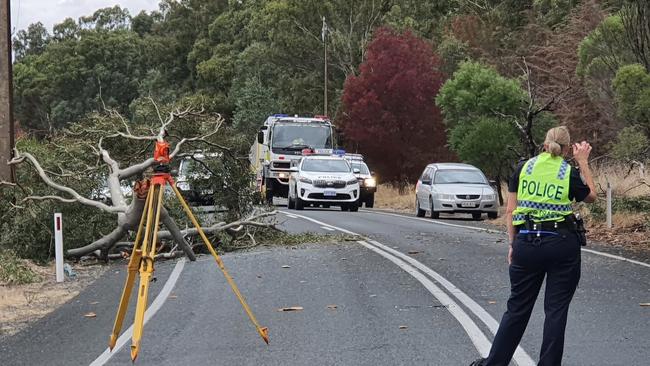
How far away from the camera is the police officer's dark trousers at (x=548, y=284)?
6.48 metres

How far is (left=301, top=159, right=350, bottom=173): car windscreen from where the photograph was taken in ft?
97.3

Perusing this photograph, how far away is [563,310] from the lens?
649 cm

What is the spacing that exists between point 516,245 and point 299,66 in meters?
56.7

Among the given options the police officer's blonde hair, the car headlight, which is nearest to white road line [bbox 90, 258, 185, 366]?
the police officer's blonde hair

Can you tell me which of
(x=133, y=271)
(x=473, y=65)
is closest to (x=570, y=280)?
(x=133, y=271)

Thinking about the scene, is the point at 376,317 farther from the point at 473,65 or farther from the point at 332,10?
the point at 332,10

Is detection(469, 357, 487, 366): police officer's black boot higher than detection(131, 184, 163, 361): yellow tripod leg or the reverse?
the reverse

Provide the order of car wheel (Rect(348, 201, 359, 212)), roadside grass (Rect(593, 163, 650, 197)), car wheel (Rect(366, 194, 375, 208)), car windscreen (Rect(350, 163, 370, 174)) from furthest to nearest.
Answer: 1. car wheel (Rect(366, 194, 375, 208))
2. car windscreen (Rect(350, 163, 370, 174))
3. car wheel (Rect(348, 201, 359, 212))
4. roadside grass (Rect(593, 163, 650, 197))

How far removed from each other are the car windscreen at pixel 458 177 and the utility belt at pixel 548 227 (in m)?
20.4

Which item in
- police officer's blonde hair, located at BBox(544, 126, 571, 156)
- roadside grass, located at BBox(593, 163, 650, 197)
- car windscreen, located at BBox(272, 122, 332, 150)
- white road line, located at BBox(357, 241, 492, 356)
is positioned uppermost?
car windscreen, located at BBox(272, 122, 332, 150)

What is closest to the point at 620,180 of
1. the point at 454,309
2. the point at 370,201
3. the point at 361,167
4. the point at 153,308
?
the point at 361,167

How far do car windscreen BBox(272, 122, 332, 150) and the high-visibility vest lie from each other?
1093 inches

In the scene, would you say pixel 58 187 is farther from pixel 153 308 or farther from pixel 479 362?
pixel 479 362

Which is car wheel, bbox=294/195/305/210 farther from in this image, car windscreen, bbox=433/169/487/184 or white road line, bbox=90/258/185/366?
white road line, bbox=90/258/185/366
